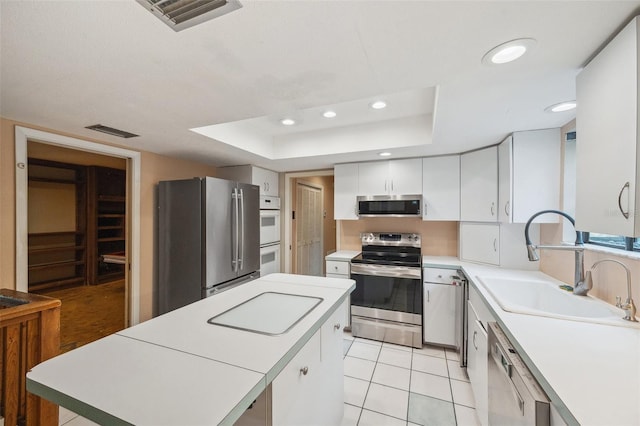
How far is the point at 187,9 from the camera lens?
2.88 ft

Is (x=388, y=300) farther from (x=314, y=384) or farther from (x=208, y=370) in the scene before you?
(x=208, y=370)

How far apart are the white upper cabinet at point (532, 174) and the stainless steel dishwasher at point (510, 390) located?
1207 mm

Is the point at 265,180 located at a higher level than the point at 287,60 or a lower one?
lower

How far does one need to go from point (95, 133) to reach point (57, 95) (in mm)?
761

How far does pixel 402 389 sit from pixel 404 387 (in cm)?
→ 3

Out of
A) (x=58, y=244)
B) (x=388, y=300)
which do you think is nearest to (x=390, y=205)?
(x=388, y=300)

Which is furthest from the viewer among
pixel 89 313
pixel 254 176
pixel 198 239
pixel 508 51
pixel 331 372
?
pixel 89 313

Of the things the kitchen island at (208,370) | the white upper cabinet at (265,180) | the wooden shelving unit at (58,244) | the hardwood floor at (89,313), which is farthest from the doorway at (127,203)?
the wooden shelving unit at (58,244)

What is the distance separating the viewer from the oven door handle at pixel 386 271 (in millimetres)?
2762

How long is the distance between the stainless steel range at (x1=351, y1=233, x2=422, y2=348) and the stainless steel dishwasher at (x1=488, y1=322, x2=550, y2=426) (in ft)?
4.45

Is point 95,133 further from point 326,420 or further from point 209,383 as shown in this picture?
point 326,420

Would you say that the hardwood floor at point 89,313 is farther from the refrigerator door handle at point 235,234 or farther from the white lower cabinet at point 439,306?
the white lower cabinet at point 439,306

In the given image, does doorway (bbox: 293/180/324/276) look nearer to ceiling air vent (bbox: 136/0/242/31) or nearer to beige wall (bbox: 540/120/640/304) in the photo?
beige wall (bbox: 540/120/640/304)

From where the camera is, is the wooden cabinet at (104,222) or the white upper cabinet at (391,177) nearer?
the white upper cabinet at (391,177)
